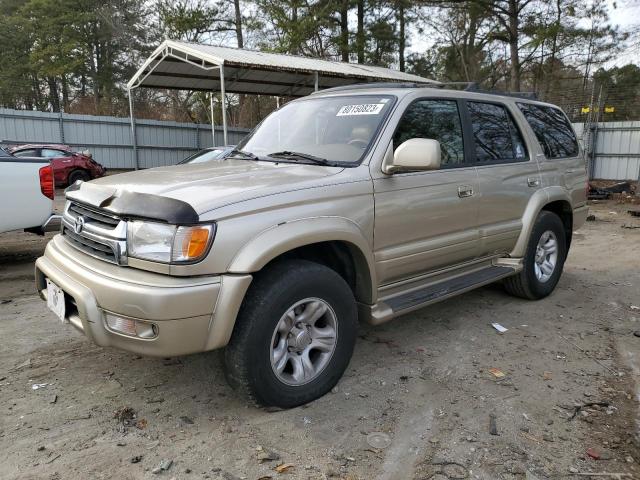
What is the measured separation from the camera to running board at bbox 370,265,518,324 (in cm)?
332

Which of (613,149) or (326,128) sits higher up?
(326,128)

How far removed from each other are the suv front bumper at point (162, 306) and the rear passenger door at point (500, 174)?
7.83 feet

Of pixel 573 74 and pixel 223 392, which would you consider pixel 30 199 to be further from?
pixel 573 74

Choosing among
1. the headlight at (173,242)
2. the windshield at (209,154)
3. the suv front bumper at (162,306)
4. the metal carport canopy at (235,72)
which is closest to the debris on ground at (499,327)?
the suv front bumper at (162,306)

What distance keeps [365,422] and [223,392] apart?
3.03ft

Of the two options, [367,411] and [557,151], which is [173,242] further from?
[557,151]

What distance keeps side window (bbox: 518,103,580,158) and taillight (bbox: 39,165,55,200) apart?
16.5 ft

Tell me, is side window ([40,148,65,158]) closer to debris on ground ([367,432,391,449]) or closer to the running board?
the running board

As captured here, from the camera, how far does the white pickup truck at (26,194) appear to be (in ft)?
17.6

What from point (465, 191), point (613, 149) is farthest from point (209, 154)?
point (613, 149)

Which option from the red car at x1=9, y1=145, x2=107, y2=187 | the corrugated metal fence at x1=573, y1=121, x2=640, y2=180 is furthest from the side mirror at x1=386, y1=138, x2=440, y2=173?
the corrugated metal fence at x1=573, y1=121, x2=640, y2=180

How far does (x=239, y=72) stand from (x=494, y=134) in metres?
13.0

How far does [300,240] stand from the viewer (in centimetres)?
279

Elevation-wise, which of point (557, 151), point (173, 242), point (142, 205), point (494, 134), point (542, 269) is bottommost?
point (542, 269)
